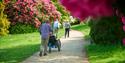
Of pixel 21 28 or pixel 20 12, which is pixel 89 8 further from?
pixel 20 12

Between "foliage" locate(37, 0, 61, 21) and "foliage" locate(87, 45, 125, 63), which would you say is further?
"foliage" locate(37, 0, 61, 21)

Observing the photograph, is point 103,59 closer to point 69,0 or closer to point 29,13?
point 69,0

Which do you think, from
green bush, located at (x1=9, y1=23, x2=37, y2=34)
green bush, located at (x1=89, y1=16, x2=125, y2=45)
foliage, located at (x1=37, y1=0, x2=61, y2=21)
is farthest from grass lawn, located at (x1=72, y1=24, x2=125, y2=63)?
foliage, located at (x1=37, y1=0, x2=61, y2=21)

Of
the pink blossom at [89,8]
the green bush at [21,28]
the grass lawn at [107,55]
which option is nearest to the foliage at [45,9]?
the green bush at [21,28]

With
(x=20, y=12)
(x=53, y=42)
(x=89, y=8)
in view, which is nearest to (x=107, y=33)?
(x=53, y=42)

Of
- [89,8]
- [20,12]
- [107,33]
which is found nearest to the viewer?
[89,8]

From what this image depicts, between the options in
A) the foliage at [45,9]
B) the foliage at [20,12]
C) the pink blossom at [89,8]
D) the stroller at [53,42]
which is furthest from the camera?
the foliage at [45,9]

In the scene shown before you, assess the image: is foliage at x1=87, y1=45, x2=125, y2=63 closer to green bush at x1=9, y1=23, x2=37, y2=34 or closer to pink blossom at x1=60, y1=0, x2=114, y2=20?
pink blossom at x1=60, y1=0, x2=114, y2=20

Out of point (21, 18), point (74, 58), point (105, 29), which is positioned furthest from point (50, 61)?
point (21, 18)

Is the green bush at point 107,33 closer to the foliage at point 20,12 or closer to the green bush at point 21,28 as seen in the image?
the green bush at point 21,28

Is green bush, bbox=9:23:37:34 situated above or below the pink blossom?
below

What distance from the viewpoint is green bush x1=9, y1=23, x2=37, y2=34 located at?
4367cm

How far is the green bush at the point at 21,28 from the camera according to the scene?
43.7m

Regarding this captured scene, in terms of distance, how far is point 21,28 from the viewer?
44.1 m
